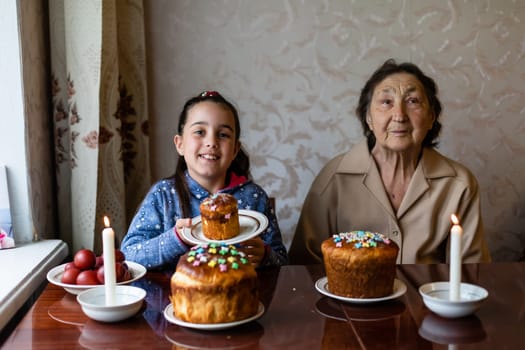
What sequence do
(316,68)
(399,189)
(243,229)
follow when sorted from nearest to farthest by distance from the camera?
1. (243,229)
2. (399,189)
3. (316,68)

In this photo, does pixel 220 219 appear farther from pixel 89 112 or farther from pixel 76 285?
pixel 89 112

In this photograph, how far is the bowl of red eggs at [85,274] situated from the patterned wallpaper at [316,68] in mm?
1079

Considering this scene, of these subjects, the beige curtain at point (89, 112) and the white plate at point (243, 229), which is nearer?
the white plate at point (243, 229)

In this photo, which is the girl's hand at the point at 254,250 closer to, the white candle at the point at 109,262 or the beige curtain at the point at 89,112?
the white candle at the point at 109,262

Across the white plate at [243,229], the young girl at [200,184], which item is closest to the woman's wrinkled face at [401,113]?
the young girl at [200,184]

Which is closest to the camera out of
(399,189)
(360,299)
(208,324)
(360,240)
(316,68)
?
(208,324)

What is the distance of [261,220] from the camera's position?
1533mm

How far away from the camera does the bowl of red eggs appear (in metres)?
1.37

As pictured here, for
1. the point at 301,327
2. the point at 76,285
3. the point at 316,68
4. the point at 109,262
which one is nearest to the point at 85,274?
the point at 76,285

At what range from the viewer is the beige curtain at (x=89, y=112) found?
6.66 ft

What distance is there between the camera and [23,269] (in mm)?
1625

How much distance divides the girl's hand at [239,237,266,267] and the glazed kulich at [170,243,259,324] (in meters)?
0.33

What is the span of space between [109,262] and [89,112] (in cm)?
99

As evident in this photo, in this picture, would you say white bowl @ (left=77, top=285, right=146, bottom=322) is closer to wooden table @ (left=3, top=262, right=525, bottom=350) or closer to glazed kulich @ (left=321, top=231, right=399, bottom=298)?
wooden table @ (left=3, top=262, right=525, bottom=350)
